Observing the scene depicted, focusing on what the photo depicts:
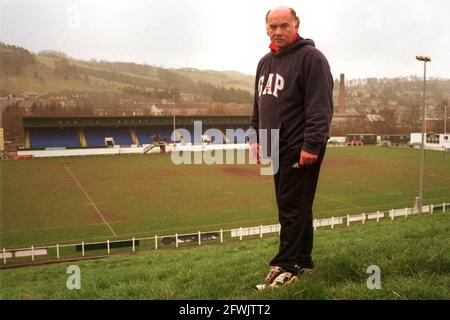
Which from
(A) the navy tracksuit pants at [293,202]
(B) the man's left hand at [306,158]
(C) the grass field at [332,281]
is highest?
(B) the man's left hand at [306,158]

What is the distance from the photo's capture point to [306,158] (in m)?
3.12

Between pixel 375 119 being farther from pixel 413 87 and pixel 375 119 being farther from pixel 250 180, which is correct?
pixel 413 87

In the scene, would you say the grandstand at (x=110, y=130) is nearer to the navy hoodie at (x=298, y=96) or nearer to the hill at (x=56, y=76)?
the navy hoodie at (x=298, y=96)

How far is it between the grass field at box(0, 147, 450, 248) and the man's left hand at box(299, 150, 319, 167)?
597 inches

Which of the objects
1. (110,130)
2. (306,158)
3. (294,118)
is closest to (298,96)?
(294,118)

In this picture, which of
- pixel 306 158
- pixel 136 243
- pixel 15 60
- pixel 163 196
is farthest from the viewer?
pixel 15 60

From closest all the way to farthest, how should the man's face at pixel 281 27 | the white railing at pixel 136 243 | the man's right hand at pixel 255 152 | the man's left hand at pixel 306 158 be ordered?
the man's left hand at pixel 306 158
the man's face at pixel 281 27
the man's right hand at pixel 255 152
the white railing at pixel 136 243

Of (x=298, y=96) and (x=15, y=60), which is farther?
(x=15, y=60)

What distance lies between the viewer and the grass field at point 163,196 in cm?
1877

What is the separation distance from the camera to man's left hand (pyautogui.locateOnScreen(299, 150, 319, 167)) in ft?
10.2

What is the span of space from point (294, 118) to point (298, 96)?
182mm

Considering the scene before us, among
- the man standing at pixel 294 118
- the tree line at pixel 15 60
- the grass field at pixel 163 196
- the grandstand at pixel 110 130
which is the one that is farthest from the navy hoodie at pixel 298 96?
the tree line at pixel 15 60

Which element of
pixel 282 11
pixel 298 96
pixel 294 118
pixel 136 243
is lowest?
pixel 136 243

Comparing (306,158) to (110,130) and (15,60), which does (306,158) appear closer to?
(110,130)
